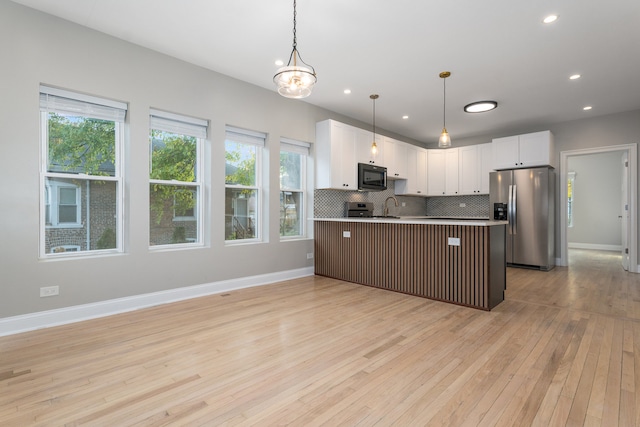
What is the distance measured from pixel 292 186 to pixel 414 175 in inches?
122

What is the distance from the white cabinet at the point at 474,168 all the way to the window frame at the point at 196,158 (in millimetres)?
5413

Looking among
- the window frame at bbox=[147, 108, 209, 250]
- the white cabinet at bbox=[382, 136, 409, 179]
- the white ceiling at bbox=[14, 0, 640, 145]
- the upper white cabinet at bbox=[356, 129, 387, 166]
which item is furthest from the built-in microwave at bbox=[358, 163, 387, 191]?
the window frame at bbox=[147, 108, 209, 250]

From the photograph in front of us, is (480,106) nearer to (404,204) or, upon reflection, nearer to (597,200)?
(404,204)

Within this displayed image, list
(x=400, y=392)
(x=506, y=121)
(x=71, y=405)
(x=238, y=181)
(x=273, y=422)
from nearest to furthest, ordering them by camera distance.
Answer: (x=273, y=422), (x=71, y=405), (x=400, y=392), (x=238, y=181), (x=506, y=121)

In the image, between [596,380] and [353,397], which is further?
[596,380]

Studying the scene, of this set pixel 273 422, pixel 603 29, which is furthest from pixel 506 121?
pixel 273 422

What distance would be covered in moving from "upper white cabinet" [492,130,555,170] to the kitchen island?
2.82 metres

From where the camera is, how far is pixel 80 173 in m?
3.17

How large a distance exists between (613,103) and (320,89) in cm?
459

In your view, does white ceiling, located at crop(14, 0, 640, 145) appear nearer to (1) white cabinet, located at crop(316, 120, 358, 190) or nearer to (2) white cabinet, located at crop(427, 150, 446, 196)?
(1) white cabinet, located at crop(316, 120, 358, 190)

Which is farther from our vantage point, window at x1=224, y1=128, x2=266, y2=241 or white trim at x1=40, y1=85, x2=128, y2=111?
window at x1=224, y1=128, x2=266, y2=241

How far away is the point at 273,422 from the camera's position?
62.1 inches

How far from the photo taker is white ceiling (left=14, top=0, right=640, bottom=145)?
2744 mm

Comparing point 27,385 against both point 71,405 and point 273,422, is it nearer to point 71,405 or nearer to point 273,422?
point 71,405
